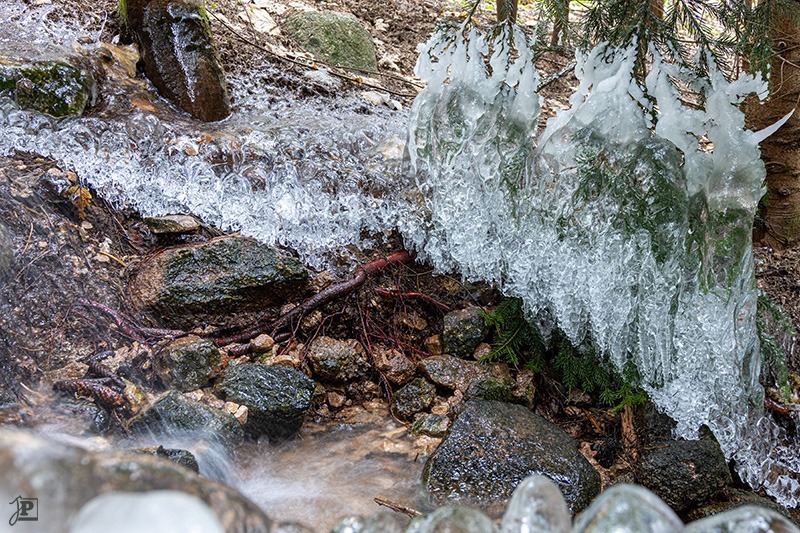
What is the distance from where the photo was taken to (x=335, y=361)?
379 cm

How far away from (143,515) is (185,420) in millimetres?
2360

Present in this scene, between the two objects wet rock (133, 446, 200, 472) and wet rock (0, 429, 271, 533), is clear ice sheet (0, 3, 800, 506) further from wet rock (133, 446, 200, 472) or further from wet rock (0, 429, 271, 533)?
wet rock (0, 429, 271, 533)

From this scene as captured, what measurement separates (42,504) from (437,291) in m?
3.50

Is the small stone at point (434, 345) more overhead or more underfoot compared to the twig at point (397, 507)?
more overhead

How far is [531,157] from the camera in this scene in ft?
12.7

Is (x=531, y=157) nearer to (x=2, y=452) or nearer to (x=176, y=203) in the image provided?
(x=176, y=203)

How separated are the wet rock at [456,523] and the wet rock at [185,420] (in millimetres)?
2216

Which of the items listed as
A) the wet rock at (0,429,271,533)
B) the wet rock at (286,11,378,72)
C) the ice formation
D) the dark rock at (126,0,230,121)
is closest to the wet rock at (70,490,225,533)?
the wet rock at (0,429,271,533)

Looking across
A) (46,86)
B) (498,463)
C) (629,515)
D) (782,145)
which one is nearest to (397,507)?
(498,463)

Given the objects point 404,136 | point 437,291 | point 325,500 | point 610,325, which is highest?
point 404,136

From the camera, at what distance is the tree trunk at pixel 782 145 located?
4.10m

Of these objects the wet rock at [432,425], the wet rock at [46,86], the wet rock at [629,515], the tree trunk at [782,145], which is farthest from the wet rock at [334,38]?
the wet rock at [629,515]

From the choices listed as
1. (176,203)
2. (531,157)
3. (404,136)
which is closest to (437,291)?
(531,157)

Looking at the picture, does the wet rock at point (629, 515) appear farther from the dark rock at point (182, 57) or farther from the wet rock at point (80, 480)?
the dark rock at point (182, 57)
